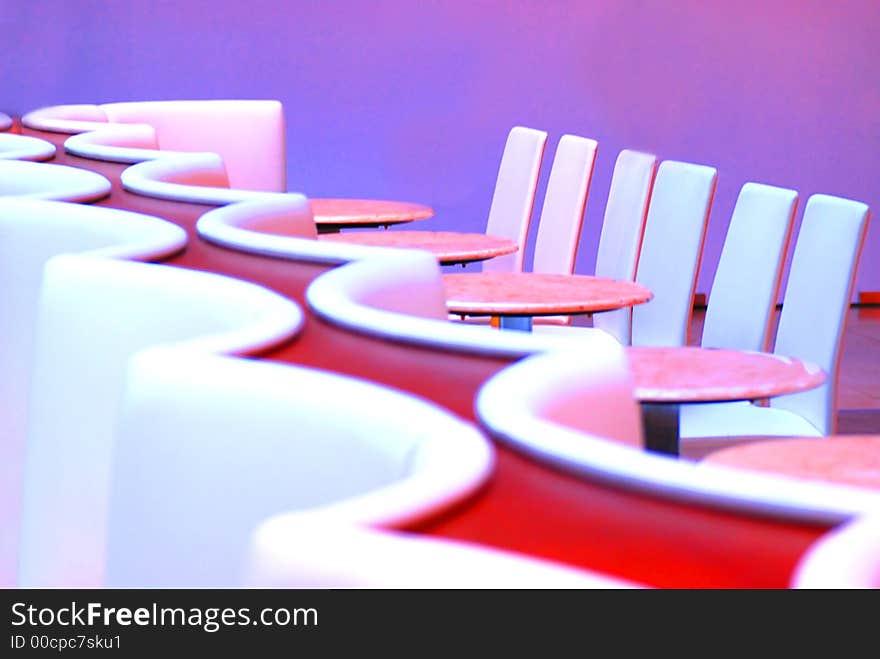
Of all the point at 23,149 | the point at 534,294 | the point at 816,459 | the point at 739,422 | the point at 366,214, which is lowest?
the point at 739,422

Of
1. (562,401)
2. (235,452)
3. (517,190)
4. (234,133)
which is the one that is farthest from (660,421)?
(517,190)

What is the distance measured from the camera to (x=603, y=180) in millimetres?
7398

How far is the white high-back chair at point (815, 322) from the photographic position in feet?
10.4

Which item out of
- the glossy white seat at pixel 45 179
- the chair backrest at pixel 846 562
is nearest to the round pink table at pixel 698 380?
the glossy white seat at pixel 45 179

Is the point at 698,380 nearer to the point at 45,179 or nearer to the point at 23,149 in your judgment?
the point at 45,179

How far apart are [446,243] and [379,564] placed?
362 cm

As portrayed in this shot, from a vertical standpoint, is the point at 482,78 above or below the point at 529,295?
above

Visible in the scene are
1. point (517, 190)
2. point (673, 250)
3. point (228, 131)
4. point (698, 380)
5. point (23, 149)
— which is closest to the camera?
point (698, 380)

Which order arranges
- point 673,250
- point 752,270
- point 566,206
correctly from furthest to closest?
1. point 566,206
2. point 673,250
3. point 752,270

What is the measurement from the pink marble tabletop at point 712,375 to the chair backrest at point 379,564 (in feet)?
5.55

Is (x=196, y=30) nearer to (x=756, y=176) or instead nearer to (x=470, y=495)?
(x=756, y=176)

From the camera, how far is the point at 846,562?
554 mm

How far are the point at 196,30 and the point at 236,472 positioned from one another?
6.55 meters
